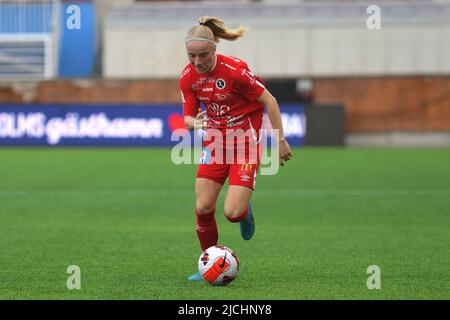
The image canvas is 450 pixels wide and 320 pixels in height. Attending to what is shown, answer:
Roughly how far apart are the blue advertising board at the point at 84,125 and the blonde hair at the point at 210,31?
660 inches

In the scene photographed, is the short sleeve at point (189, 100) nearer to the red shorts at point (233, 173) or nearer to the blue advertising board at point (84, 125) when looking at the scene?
the red shorts at point (233, 173)

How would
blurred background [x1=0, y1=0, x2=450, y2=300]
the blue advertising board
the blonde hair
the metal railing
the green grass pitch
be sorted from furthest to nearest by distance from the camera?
the metal railing < the blue advertising board < blurred background [x1=0, y1=0, x2=450, y2=300] < the blonde hair < the green grass pitch

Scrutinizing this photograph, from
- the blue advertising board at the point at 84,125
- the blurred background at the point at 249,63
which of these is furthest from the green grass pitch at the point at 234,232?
the blurred background at the point at 249,63

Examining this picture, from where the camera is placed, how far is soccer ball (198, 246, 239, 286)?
298 inches

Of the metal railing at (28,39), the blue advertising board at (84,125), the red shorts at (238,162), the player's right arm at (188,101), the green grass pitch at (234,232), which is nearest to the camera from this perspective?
the green grass pitch at (234,232)

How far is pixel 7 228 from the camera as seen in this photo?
11109 millimetres

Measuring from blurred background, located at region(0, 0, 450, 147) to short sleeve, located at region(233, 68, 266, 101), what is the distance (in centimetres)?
1618

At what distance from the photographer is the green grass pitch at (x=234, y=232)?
295 inches

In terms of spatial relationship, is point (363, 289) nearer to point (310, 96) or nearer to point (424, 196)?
point (424, 196)

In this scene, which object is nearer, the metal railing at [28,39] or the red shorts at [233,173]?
the red shorts at [233,173]

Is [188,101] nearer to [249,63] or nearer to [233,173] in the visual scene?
[233,173]
